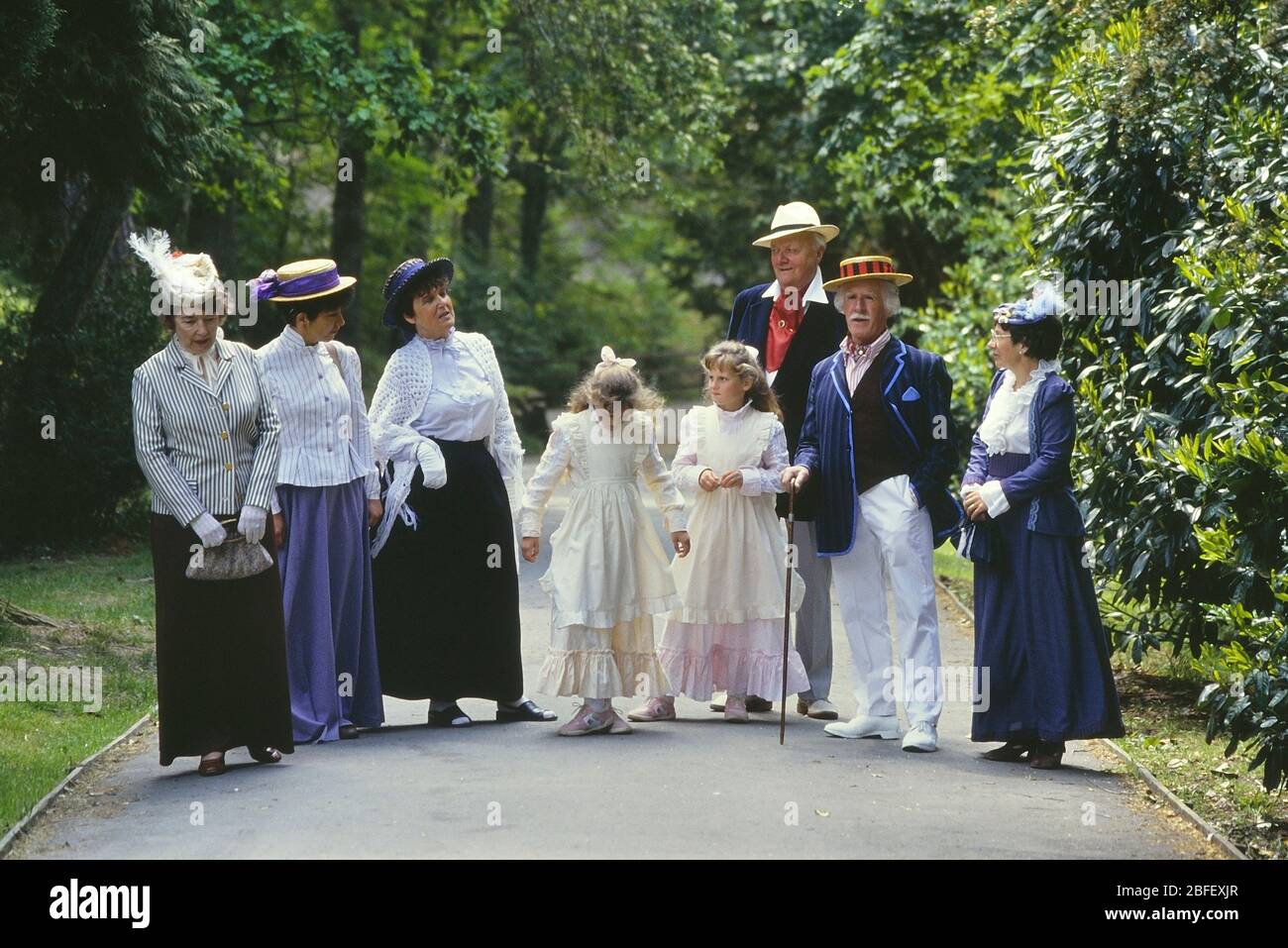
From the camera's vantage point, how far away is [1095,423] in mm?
9844

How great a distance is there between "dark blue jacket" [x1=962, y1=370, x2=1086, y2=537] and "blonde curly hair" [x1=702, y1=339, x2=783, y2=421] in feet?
4.66


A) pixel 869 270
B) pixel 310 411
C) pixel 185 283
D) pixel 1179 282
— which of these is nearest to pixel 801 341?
pixel 869 270

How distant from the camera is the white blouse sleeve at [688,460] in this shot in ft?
A: 29.7

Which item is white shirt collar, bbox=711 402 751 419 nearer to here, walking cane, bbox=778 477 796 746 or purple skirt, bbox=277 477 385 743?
walking cane, bbox=778 477 796 746

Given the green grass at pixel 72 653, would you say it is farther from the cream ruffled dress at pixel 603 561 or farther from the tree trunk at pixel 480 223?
the tree trunk at pixel 480 223

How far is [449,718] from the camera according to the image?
9.04 metres

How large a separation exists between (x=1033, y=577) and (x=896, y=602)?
715mm

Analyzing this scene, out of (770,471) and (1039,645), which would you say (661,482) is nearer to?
(770,471)

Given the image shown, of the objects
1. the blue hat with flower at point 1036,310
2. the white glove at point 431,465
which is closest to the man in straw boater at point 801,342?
the blue hat with flower at point 1036,310

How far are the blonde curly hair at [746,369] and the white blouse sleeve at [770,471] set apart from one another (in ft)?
0.43

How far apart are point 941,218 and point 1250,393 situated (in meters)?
12.8
